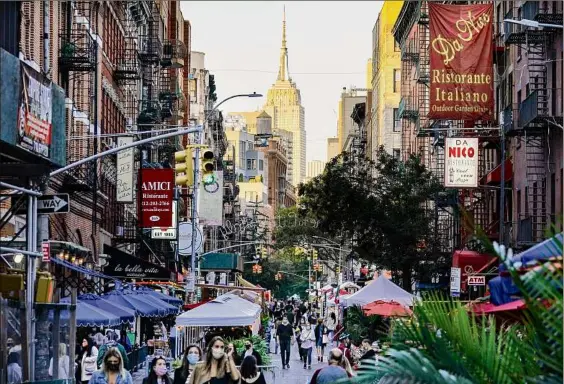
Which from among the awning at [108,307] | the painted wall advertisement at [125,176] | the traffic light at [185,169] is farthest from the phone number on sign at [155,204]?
the traffic light at [185,169]

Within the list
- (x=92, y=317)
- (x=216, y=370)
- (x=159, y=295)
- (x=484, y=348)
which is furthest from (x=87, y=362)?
(x=484, y=348)

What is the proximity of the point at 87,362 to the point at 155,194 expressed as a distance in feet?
75.3

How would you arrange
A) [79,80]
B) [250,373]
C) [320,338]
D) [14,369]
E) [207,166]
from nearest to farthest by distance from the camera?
[14,369], [250,373], [207,166], [79,80], [320,338]

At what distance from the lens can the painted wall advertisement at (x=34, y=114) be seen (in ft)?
63.6

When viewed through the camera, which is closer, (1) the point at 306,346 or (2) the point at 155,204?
(1) the point at 306,346

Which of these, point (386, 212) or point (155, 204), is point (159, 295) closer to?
point (155, 204)

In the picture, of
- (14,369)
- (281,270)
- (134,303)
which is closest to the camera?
(14,369)

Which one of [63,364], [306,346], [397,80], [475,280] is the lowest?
[306,346]

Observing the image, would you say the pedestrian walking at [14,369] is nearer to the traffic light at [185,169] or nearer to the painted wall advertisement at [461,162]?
the traffic light at [185,169]

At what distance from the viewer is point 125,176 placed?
175 ft

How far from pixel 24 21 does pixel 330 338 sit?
32.6 meters

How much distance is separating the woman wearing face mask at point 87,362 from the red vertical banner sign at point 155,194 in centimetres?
1954

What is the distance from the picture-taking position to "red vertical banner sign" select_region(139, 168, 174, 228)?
54.1 meters

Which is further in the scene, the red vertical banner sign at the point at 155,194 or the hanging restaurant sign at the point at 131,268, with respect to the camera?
the red vertical banner sign at the point at 155,194
